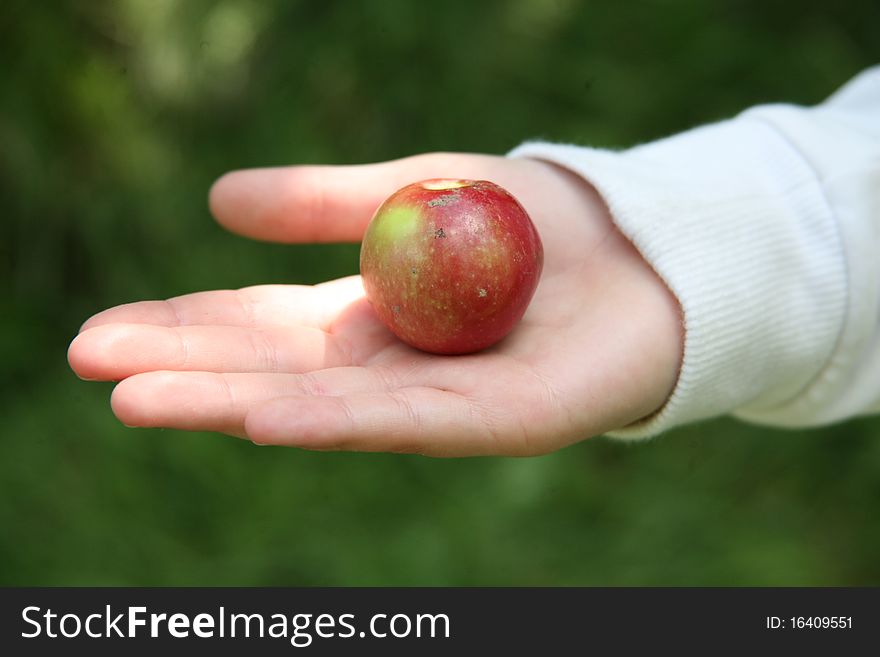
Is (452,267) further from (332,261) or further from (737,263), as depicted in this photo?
(332,261)

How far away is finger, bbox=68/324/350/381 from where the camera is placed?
1935 millimetres

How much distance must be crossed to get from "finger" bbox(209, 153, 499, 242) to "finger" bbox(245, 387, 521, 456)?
2.78ft

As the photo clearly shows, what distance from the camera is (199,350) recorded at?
2051 mm

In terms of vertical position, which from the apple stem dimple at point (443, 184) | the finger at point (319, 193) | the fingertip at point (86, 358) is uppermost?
the finger at point (319, 193)

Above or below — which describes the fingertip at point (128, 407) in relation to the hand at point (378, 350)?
below

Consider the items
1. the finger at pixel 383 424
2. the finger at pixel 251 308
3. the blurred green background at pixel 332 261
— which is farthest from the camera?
the blurred green background at pixel 332 261

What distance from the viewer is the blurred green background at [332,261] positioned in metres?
3.34

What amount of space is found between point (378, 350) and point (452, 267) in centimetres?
31

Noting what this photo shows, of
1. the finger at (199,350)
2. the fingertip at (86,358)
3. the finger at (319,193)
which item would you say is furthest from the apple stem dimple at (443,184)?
the fingertip at (86,358)

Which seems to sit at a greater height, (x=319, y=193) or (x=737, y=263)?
(x=319, y=193)

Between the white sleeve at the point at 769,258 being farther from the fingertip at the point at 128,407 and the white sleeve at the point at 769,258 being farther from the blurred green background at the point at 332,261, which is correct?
the fingertip at the point at 128,407

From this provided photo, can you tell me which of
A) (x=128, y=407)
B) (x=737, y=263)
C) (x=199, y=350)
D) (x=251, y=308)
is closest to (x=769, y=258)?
(x=737, y=263)

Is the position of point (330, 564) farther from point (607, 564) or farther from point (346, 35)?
point (346, 35)

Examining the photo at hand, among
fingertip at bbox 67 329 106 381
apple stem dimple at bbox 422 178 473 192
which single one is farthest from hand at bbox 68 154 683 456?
apple stem dimple at bbox 422 178 473 192
